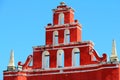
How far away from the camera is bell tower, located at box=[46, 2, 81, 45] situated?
1934 inches

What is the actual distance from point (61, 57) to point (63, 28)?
2588 mm

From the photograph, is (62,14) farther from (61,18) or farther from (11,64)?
(11,64)

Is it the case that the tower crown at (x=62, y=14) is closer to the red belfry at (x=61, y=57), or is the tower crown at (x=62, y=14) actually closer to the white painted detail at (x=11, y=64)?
the red belfry at (x=61, y=57)

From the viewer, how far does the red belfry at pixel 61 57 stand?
47.8m

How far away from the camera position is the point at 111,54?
46.3 metres

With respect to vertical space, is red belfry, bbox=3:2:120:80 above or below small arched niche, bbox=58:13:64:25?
below

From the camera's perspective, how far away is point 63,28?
4962 centimetres

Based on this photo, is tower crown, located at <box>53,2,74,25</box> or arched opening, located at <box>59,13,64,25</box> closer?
tower crown, located at <box>53,2,74,25</box>

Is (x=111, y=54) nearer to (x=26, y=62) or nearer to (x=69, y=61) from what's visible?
(x=69, y=61)

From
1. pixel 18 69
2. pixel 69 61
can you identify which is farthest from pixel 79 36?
pixel 18 69

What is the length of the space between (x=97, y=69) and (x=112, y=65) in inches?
64.8

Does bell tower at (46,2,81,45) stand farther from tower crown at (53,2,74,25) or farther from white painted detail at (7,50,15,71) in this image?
white painted detail at (7,50,15,71)

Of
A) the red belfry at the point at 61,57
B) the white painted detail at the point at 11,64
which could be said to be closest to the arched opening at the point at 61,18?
the red belfry at the point at 61,57

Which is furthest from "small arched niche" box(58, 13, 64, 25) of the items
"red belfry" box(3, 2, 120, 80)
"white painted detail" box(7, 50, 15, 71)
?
"white painted detail" box(7, 50, 15, 71)
